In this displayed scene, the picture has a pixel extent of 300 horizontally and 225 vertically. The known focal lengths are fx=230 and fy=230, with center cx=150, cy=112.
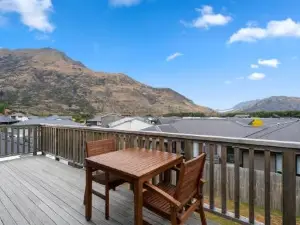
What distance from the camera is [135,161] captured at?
2.49 meters

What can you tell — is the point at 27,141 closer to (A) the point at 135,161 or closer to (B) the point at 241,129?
(A) the point at 135,161

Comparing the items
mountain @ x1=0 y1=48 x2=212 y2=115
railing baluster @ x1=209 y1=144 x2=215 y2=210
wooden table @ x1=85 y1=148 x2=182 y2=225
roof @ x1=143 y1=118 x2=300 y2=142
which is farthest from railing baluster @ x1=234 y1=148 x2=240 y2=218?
mountain @ x1=0 y1=48 x2=212 y2=115

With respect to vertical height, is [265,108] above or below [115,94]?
below

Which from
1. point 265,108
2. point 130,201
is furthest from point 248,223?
point 265,108

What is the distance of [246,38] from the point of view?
22766 mm

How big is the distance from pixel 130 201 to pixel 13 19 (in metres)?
51.2

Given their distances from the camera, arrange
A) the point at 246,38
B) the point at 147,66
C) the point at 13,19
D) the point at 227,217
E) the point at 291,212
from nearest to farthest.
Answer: the point at 291,212
the point at 227,217
the point at 246,38
the point at 13,19
the point at 147,66

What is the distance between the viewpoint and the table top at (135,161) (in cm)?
216

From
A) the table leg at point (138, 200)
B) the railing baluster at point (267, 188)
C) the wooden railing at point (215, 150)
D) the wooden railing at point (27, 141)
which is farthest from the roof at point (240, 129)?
the table leg at point (138, 200)

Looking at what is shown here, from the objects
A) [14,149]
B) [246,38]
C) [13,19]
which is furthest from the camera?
[13,19]

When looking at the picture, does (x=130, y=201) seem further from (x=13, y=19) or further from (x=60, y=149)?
(x=13, y=19)

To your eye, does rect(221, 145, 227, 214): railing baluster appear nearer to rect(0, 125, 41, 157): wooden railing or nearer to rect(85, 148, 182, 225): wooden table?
rect(85, 148, 182, 225): wooden table

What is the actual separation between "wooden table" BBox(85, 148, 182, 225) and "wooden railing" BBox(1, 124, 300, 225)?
1.30 feet

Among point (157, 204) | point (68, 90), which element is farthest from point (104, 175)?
point (68, 90)
